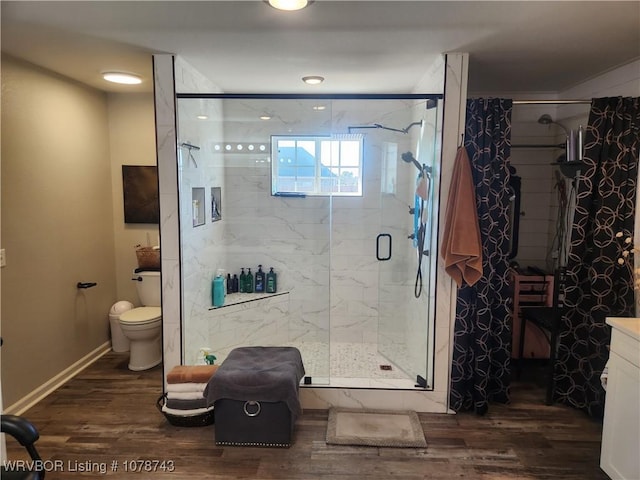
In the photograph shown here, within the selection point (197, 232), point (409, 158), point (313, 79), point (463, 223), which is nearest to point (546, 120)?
point (409, 158)

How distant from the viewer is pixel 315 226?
438 cm

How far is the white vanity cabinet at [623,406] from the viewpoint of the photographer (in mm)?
2025

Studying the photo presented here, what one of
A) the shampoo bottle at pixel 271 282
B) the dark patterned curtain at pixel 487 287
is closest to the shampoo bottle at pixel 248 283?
the shampoo bottle at pixel 271 282

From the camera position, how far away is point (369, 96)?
2.87m

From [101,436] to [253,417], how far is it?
3.27ft

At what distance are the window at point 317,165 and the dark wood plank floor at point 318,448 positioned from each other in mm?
2160

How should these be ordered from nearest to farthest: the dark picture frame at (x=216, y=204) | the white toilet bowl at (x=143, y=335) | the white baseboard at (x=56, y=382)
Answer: the white baseboard at (x=56, y=382)
the white toilet bowl at (x=143, y=335)
the dark picture frame at (x=216, y=204)

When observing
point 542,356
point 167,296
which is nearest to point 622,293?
point 542,356

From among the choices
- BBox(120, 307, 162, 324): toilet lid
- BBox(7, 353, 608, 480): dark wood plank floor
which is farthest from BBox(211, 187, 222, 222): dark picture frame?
BBox(7, 353, 608, 480): dark wood plank floor

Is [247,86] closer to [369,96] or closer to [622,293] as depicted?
[369,96]

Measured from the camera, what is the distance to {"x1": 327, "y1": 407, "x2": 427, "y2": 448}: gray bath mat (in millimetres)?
2627

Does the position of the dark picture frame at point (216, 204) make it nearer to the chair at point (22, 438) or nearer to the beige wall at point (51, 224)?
the beige wall at point (51, 224)

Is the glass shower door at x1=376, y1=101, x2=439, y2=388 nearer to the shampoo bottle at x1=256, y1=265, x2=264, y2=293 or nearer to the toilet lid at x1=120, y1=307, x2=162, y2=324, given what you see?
the shampoo bottle at x1=256, y1=265, x2=264, y2=293

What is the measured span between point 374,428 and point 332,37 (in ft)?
7.87
